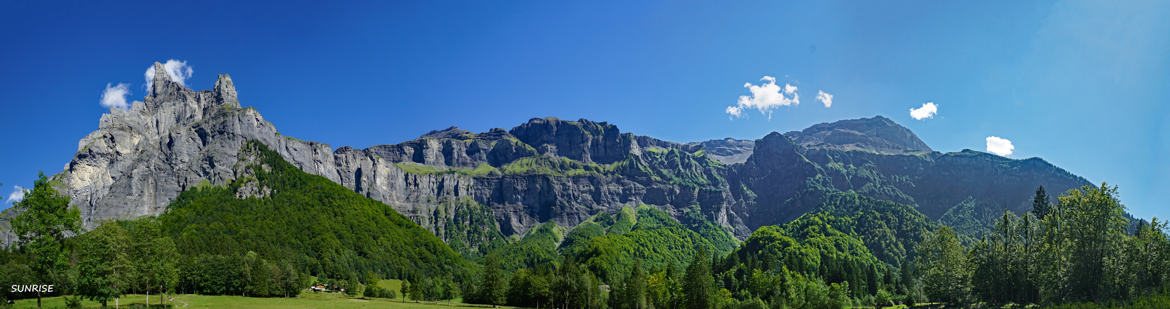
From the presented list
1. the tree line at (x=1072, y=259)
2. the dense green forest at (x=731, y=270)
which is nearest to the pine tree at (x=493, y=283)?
the dense green forest at (x=731, y=270)

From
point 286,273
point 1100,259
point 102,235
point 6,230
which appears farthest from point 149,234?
point 6,230

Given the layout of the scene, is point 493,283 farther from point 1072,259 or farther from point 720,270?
point 1072,259

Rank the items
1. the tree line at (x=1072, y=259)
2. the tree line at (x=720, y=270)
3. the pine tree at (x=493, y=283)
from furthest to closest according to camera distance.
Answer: the pine tree at (x=493, y=283) → the tree line at (x=1072, y=259) → the tree line at (x=720, y=270)

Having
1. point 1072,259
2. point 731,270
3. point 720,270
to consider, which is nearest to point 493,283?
point 731,270

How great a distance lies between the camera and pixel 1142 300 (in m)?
50.8

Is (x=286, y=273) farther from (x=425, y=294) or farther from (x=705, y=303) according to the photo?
(x=705, y=303)

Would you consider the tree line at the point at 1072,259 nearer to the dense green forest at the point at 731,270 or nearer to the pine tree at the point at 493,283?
the dense green forest at the point at 731,270

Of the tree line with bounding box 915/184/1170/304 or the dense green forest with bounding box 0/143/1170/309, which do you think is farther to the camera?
the tree line with bounding box 915/184/1170/304

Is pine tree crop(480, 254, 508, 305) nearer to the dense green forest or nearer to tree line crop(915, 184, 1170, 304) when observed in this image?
the dense green forest

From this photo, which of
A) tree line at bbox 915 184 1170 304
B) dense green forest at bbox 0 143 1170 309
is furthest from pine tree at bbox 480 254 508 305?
tree line at bbox 915 184 1170 304

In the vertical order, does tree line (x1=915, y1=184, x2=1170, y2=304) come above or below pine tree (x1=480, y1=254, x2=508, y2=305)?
above

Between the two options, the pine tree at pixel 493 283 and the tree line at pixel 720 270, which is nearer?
the tree line at pixel 720 270

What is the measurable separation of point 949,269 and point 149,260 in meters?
113

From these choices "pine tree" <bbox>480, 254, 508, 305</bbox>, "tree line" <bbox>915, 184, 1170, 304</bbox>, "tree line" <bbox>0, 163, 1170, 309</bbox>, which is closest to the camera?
"tree line" <bbox>0, 163, 1170, 309</bbox>
